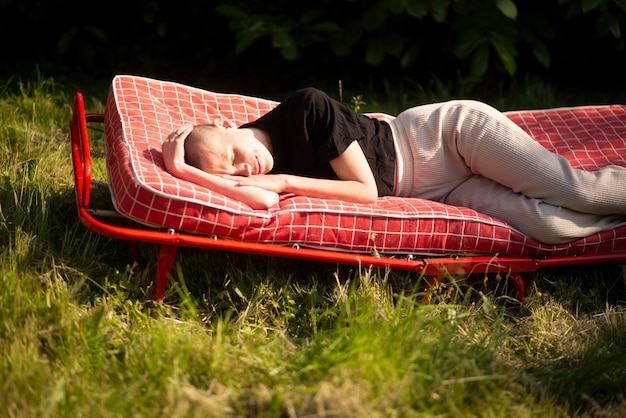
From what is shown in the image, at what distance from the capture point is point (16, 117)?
12.7 ft

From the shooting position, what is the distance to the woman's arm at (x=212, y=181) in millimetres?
2574

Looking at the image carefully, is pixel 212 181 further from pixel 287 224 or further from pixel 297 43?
pixel 297 43

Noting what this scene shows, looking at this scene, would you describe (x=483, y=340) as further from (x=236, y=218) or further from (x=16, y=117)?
(x=16, y=117)

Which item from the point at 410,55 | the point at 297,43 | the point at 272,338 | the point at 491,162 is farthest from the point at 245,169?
the point at 410,55

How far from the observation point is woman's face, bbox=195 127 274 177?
8.75 ft

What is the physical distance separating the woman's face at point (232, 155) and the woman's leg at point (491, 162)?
2.27 feet

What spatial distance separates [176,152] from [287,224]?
1.63 feet

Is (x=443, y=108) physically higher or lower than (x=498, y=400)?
higher

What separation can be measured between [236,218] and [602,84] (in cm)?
386

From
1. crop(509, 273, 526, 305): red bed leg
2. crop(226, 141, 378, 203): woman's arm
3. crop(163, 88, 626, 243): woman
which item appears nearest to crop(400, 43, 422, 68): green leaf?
crop(163, 88, 626, 243): woman

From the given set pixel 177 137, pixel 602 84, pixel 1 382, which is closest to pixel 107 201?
pixel 177 137

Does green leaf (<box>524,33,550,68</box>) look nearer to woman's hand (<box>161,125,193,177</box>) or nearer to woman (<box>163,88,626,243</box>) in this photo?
woman (<box>163,88,626,243</box>)

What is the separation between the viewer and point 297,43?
176 inches

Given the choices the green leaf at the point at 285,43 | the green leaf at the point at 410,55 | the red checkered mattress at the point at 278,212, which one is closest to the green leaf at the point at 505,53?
the green leaf at the point at 410,55
